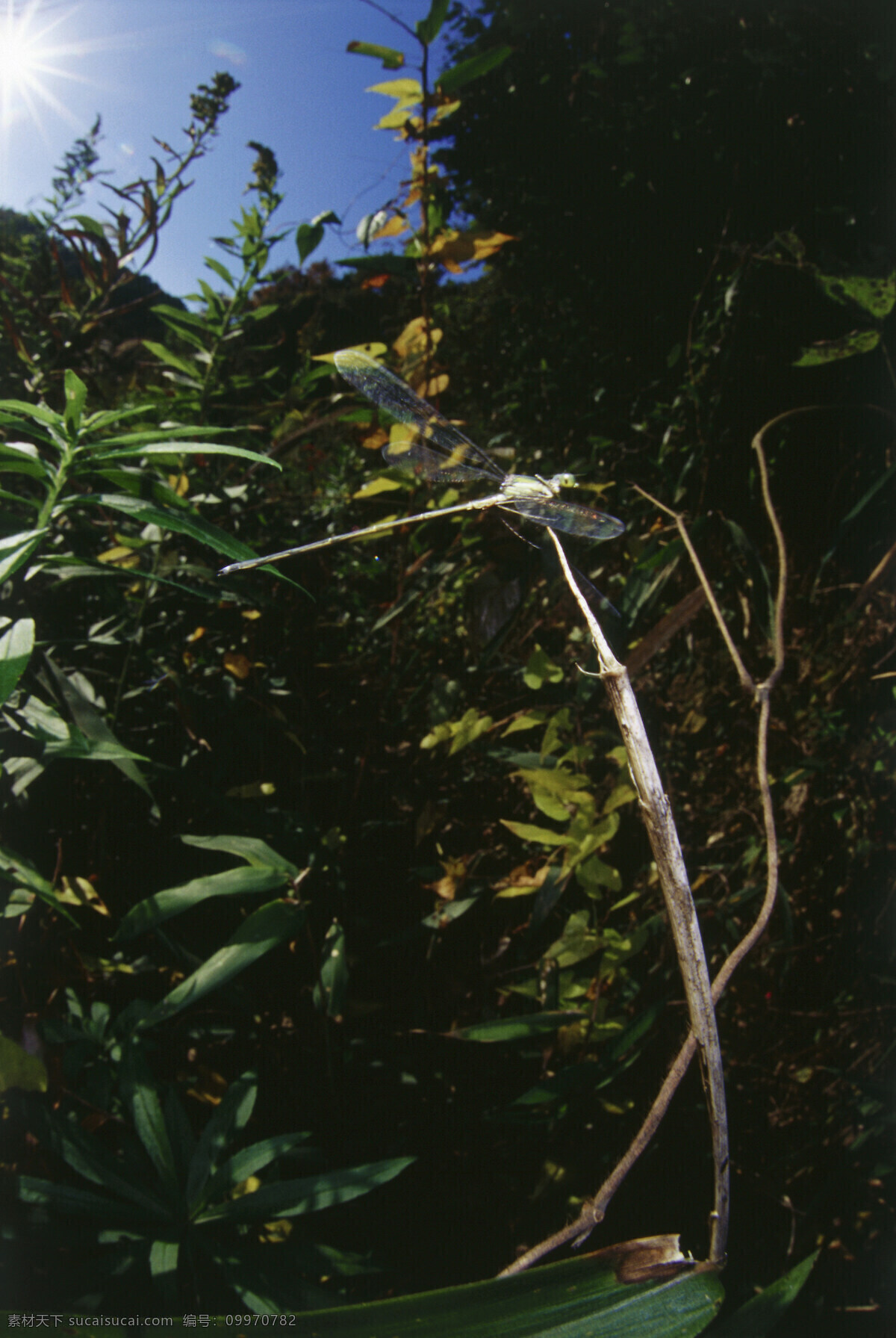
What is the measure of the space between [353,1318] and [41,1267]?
316 millimetres

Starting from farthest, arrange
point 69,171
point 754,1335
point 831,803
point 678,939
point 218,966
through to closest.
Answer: point 69,171
point 831,803
point 218,966
point 754,1335
point 678,939

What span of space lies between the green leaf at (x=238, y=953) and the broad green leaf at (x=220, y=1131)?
0.08 m

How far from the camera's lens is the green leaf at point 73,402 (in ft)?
1.47

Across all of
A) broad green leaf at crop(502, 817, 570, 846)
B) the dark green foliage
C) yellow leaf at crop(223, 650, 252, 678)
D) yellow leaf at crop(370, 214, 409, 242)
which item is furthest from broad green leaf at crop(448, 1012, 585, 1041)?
yellow leaf at crop(370, 214, 409, 242)

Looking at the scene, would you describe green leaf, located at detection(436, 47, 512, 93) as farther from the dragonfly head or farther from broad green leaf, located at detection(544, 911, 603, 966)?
broad green leaf, located at detection(544, 911, 603, 966)

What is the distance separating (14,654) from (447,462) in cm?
34

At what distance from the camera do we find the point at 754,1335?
13.2 inches

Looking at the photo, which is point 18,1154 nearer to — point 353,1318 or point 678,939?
point 353,1318

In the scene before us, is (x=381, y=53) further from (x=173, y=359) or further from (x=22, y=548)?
(x=22, y=548)

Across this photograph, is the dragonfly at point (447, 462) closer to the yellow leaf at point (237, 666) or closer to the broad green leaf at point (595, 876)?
the yellow leaf at point (237, 666)

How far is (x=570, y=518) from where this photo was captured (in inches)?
19.1

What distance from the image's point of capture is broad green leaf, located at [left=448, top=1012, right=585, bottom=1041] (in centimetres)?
48

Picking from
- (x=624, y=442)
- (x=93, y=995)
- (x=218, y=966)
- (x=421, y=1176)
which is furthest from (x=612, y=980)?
(x=624, y=442)

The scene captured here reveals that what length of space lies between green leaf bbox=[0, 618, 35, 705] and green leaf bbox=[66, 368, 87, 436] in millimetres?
A: 150
